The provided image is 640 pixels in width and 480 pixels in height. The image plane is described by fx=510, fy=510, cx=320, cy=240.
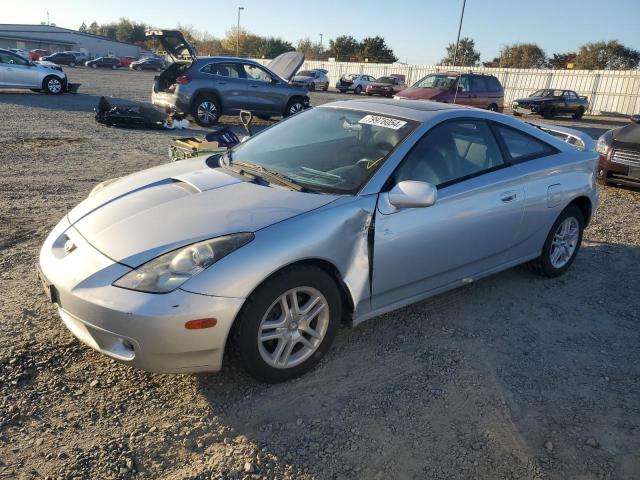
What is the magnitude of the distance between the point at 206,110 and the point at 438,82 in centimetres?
775

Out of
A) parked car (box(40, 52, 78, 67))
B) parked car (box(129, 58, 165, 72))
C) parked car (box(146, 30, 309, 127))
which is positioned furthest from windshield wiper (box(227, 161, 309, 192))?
parked car (box(129, 58, 165, 72))

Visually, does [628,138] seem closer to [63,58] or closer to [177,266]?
[177,266]

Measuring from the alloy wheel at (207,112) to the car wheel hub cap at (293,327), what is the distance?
35.1 feet

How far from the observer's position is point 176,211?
286cm

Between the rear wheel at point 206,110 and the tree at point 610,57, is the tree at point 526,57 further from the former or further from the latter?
the rear wheel at point 206,110

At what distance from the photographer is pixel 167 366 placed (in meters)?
2.49

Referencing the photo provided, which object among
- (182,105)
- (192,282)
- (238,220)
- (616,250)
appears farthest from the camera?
(182,105)

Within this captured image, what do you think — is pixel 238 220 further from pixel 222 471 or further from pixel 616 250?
pixel 616 250

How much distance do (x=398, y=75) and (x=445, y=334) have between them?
3860 cm

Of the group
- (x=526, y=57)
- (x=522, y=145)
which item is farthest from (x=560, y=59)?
(x=522, y=145)

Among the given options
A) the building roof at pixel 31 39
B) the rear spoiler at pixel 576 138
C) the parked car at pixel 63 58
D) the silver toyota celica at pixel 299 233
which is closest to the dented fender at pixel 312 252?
the silver toyota celica at pixel 299 233

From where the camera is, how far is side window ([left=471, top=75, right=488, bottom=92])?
1683cm

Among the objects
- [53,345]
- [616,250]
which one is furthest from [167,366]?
[616,250]

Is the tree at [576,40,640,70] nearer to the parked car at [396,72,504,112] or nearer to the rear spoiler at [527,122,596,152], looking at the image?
the parked car at [396,72,504,112]
